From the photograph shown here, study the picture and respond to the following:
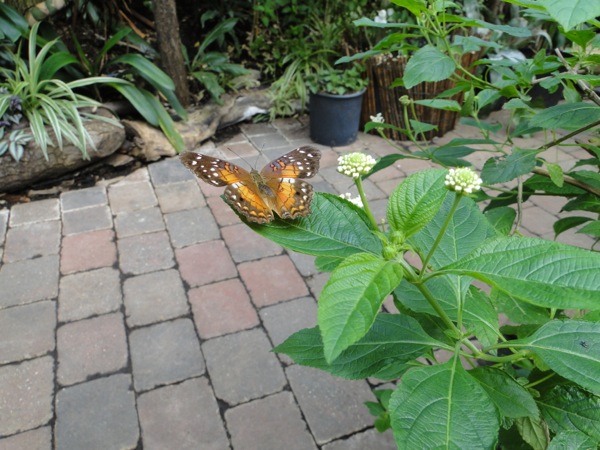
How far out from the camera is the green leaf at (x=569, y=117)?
897mm

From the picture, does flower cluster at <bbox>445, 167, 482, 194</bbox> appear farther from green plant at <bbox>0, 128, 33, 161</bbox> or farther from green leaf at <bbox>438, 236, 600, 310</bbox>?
green plant at <bbox>0, 128, 33, 161</bbox>

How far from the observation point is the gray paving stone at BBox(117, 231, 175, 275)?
8.31 feet

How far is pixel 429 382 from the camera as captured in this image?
0.64 meters

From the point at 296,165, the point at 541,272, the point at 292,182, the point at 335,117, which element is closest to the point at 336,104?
the point at 335,117

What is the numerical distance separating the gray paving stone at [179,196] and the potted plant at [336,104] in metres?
1.14

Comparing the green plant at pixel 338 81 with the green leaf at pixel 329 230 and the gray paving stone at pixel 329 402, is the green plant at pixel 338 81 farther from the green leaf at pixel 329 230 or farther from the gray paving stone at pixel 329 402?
the green leaf at pixel 329 230

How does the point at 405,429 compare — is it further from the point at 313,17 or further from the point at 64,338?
the point at 313,17

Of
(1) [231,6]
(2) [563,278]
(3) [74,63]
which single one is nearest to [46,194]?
(3) [74,63]

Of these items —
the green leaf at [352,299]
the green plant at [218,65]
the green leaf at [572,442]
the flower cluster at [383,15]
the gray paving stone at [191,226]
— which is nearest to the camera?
the green leaf at [352,299]

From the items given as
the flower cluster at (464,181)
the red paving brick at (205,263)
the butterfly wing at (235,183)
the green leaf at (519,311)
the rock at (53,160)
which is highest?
the flower cluster at (464,181)

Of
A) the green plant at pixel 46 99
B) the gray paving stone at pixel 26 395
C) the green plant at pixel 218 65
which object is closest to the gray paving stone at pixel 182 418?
the gray paving stone at pixel 26 395

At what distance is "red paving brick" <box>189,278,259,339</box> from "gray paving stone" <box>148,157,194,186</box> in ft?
3.85

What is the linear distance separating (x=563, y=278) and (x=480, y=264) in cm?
9

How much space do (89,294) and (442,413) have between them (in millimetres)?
2124
